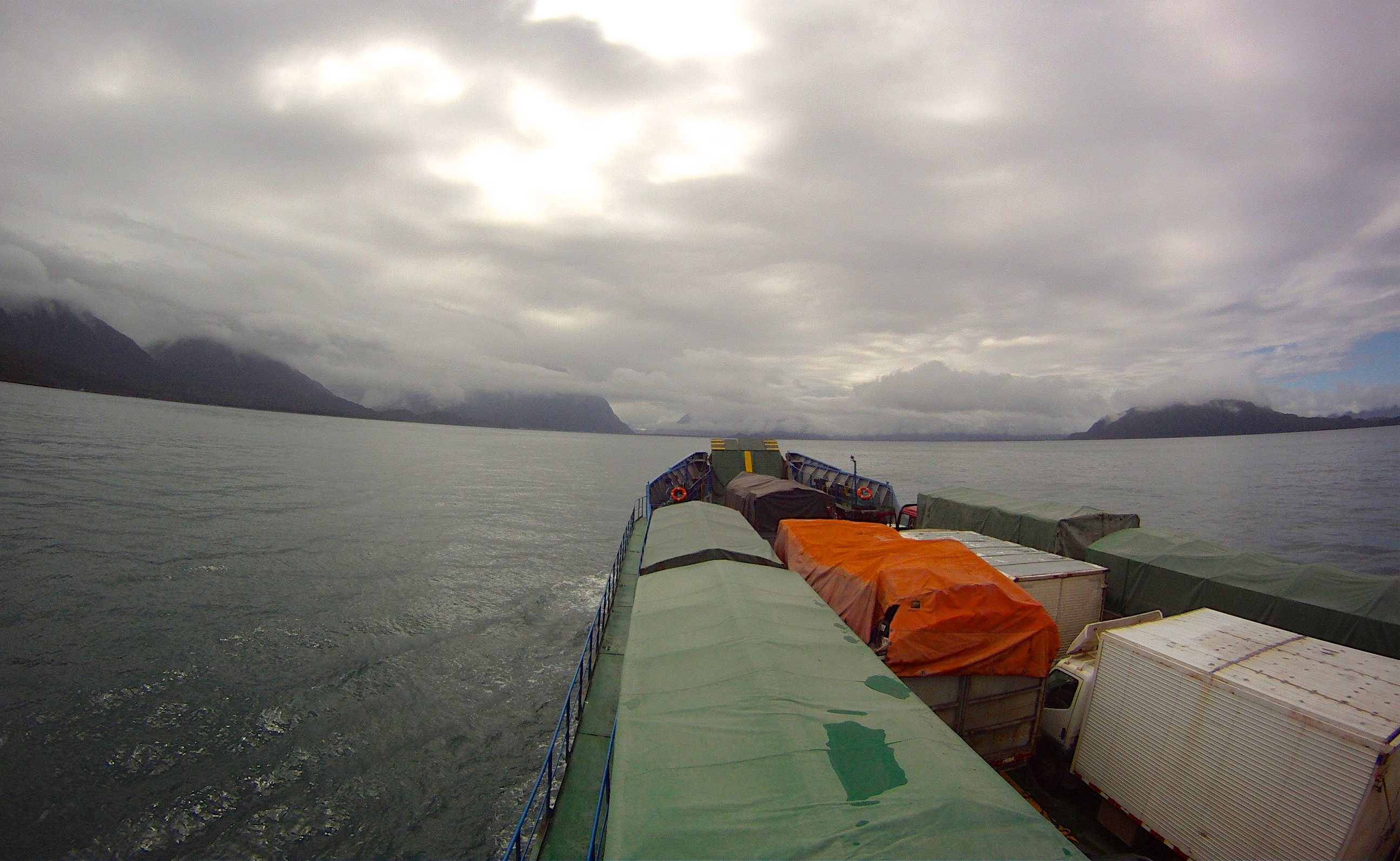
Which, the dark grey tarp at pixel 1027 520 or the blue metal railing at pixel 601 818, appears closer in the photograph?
the blue metal railing at pixel 601 818

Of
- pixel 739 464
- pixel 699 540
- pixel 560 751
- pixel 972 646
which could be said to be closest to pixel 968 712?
pixel 972 646

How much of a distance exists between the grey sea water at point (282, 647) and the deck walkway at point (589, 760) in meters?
2.96

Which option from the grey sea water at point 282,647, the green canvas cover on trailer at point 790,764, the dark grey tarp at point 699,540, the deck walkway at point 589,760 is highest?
the dark grey tarp at point 699,540

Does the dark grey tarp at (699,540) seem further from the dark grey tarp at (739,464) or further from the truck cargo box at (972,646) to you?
the dark grey tarp at (739,464)

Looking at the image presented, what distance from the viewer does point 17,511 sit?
88.3ft

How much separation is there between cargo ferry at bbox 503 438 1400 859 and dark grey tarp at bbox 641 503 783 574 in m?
0.11

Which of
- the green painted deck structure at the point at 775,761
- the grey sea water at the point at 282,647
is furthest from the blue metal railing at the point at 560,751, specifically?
the grey sea water at the point at 282,647

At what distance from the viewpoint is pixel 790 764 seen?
5453 millimetres

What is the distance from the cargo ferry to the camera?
196 inches

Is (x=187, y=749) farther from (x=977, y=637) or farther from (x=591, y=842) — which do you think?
(x=977, y=637)

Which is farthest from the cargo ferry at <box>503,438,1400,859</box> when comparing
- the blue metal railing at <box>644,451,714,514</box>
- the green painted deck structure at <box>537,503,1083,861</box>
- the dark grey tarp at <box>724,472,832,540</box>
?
the blue metal railing at <box>644,451,714,514</box>

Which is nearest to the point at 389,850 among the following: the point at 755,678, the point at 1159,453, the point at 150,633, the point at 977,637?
the point at 755,678

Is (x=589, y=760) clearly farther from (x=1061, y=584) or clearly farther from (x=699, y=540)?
(x=1061, y=584)

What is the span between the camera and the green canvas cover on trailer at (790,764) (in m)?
4.59
